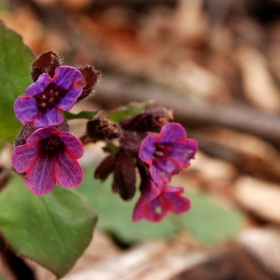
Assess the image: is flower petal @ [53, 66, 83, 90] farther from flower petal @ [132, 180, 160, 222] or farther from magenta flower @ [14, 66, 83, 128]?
flower petal @ [132, 180, 160, 222]

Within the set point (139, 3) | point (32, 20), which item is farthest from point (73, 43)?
point (139, 3)

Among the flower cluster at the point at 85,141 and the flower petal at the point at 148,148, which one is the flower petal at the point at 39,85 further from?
the flower petal at the point at 148,148

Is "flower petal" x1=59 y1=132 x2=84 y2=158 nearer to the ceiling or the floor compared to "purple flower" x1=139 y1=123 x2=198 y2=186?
nearer to the ceiling

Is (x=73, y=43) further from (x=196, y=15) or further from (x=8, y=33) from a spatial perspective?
(x=8, y=33)

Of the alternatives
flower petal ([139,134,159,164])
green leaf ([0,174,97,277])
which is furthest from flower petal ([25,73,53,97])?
green leaf ([0,174,97,277])

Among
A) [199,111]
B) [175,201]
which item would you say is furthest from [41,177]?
[199,111]

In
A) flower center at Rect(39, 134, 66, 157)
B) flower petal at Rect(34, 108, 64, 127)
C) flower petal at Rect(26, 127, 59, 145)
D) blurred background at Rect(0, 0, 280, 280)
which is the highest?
flower petal at Rect(34, 108, 64, 127)
